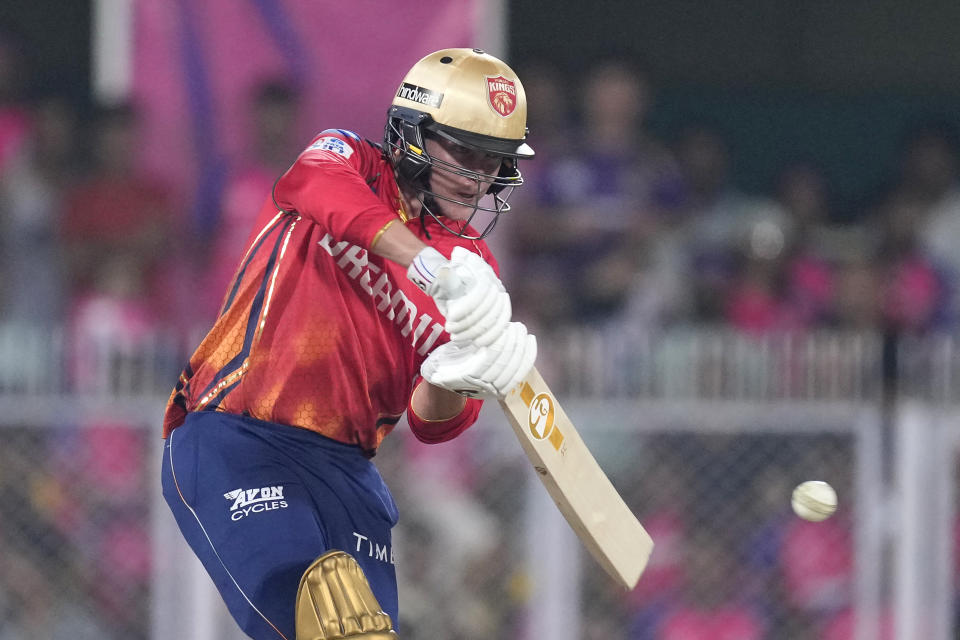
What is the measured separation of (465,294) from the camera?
2705 mm

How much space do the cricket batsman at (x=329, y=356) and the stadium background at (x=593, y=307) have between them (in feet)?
6.03

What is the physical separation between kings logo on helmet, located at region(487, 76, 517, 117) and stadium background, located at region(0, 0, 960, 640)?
6.64ft

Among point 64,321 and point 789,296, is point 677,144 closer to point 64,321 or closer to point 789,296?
point 789,296

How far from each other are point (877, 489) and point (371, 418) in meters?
2.61

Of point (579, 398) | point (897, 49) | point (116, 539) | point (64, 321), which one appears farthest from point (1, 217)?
point (897, 49)

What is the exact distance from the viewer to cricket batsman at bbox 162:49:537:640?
9.76 feet

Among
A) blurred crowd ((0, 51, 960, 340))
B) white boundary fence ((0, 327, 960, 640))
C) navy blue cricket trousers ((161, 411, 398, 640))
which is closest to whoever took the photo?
navy blue cricket trousers ((161, 411, 398, 640))

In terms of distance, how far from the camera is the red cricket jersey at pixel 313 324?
3154mm

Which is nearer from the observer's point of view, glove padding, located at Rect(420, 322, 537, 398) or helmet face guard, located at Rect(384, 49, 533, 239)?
glove padding, located at Rect(420, 322, 537, 398)

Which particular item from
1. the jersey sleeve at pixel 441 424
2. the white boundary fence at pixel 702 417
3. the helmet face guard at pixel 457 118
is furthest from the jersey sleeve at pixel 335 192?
the white boundary fence at pixel 702 417

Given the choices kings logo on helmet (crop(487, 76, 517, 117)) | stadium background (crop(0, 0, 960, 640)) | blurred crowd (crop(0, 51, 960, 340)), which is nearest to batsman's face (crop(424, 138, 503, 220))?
kings logo on helmet (crop(487, 76, 517, 117))

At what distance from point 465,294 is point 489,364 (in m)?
0.17

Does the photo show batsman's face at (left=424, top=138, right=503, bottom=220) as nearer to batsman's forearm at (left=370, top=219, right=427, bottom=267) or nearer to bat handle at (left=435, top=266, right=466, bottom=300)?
batsman's forearm at (left=370, top=219, right=427, bottom=267)

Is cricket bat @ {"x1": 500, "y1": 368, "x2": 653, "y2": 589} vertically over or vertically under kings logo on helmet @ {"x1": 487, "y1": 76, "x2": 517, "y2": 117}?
under
